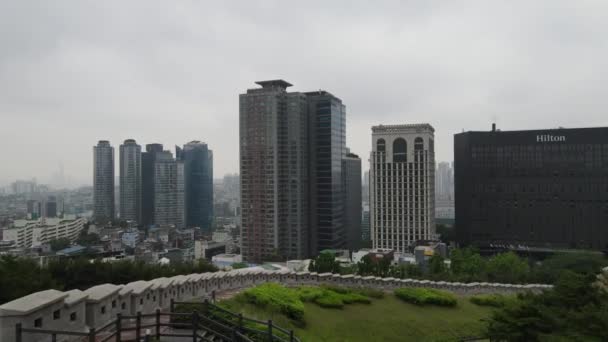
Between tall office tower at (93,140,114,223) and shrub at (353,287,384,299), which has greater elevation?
tall office tower at (93,140,114,223)

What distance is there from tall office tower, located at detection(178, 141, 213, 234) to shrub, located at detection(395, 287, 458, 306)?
119 meters

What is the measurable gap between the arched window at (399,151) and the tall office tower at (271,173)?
17.9m

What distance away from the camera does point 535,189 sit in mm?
69562

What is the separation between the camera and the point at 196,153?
5507 inches

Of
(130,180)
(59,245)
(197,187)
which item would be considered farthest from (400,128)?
(130,180)

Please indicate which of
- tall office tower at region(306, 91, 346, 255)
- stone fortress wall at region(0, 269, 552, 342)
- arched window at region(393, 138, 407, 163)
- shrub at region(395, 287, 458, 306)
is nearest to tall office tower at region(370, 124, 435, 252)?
arched window at region(393, 138, 407, 163)

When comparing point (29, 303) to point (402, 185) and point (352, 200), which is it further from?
point (352, 200)

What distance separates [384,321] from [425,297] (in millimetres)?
4294

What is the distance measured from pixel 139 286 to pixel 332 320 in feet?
29.5

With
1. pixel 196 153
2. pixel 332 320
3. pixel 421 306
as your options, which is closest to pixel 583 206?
pixel 421 306

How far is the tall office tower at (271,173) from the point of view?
248 ft

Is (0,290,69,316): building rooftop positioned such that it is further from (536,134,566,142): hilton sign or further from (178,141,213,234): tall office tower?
(178,141,213,234): tall office tower

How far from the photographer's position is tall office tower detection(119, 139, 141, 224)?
13375 centimetres

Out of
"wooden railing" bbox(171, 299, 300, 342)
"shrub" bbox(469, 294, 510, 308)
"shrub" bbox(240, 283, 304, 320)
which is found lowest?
"shrub" bbox(469, 294, 510, 308)
